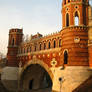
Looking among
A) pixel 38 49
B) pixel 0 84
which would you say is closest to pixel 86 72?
pixel 38 49

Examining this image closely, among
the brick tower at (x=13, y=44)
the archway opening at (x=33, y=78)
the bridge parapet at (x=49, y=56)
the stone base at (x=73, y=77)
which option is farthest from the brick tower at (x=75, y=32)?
the brick tower at (x=13, y=44)

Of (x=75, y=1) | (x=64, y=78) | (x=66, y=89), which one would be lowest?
(x=66, y=89)

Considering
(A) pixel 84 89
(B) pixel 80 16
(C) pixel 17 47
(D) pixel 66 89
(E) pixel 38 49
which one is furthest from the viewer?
(C) pixel 17 47

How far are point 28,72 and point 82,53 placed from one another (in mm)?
19356

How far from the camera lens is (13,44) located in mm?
41719

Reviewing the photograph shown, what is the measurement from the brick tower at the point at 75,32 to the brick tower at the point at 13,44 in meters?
19.6

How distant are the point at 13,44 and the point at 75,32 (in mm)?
23226

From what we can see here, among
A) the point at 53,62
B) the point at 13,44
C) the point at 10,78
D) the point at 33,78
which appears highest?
the point at 13,44

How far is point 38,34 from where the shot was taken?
42125 millimetres

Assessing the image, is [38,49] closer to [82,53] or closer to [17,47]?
[17,47]

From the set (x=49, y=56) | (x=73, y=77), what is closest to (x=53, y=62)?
(x=49, y=56)

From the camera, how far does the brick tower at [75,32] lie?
21.9m

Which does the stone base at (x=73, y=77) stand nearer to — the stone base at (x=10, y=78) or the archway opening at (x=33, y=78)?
the archway opening at (x=33, y=78)

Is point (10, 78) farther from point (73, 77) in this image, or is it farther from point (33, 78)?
point (73, 77)
